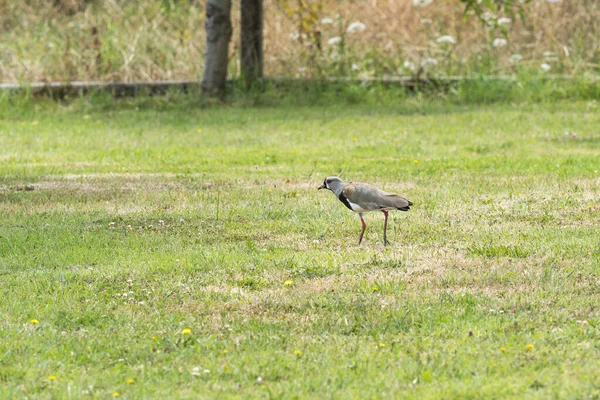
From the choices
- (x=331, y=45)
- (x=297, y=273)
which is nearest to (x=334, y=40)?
(x=331, y=45)

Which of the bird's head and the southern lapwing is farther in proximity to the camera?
the bird's head

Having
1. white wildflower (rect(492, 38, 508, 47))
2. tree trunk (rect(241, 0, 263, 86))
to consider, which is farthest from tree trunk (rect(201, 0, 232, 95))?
white wildflower (rect(492, 38, 508, 47))

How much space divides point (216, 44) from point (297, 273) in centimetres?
1061

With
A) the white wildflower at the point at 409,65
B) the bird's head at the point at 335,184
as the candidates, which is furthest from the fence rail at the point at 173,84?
→ the bird's head at the point at 335,184

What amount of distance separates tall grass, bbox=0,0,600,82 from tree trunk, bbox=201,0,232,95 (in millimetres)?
925

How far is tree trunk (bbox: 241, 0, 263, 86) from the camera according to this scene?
17.5 m

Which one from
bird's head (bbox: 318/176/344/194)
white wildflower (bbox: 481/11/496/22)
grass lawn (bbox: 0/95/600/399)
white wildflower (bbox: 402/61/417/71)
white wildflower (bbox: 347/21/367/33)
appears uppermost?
white wildflower (bbox: 481/11/496/22)

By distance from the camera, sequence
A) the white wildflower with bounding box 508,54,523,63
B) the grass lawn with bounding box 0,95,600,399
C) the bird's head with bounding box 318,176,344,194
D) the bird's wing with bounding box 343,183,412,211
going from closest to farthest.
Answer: the grass lawn with bounding box 0,95,600,399 < the bird's wing with bounding box 343,183,412,211 < the bird's head with bounding box 318,176,344,194 < the white wildflower with bounding box 508,54,523,63

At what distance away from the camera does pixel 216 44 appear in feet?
55.8

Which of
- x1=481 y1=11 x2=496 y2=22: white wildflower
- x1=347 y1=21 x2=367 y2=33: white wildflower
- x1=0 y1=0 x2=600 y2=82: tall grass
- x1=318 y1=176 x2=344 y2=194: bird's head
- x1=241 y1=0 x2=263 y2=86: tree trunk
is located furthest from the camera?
x1=0 y1=0 x2=600 y2=82: tall grass

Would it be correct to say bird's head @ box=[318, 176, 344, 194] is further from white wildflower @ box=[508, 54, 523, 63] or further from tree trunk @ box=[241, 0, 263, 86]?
white wildflower @ box=[508, 54, 523, 63]

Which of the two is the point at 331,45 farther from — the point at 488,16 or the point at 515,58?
the point at 515,58

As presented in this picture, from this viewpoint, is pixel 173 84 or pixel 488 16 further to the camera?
pixel 488 16

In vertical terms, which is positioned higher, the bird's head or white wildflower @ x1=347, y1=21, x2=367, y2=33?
white wildflower @ x1=347, y1=21, x2=367, y2=33
